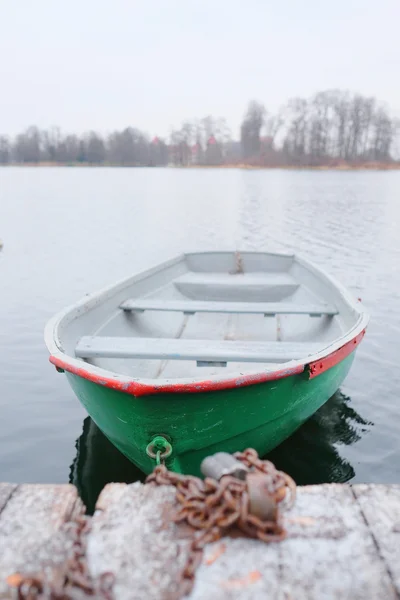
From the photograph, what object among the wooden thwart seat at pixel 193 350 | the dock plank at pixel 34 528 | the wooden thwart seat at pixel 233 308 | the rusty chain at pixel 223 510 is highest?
the rusty chain at pixel 223 510

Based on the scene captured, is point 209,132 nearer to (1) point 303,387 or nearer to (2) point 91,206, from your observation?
(2) point 91,206

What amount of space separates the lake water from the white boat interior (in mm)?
1180

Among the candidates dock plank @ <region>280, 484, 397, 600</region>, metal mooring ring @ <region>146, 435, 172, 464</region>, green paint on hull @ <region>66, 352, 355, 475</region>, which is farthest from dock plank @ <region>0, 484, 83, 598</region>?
metal mooring ring @ <region>146, 435, 172, 464</region>

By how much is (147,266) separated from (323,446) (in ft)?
20.7

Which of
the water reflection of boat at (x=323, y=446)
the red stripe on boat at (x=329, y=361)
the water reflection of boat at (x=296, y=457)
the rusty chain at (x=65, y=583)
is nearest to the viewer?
the rusty chain at (x=65, y=583)

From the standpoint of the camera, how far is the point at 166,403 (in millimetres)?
3816

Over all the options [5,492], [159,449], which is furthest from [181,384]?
[5,492]

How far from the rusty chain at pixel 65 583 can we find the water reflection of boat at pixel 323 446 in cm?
374

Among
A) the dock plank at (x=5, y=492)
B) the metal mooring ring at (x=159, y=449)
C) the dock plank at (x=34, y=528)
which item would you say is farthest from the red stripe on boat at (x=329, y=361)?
the dock plank at (x=5, y=492)

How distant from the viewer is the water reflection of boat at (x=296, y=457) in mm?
5367

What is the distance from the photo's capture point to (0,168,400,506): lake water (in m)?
5.75

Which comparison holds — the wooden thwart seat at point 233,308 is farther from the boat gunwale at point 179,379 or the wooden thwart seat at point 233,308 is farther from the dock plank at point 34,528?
the dock plank at point 34,528

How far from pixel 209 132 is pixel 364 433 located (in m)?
123

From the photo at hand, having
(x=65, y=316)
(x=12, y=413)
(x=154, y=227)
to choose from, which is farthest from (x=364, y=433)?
(x=154, y=227)
